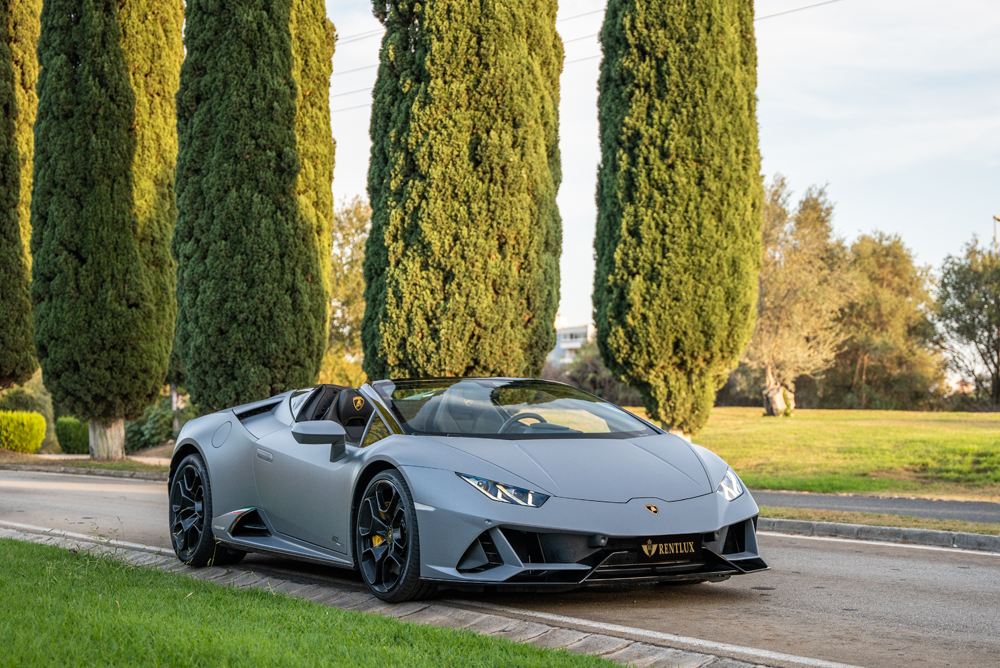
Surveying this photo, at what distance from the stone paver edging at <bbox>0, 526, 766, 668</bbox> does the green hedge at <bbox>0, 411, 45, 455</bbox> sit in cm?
2207

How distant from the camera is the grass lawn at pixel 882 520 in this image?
9.31 meters

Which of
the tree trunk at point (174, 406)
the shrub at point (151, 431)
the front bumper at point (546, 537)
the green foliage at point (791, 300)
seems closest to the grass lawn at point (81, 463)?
the tree trunk at point (174, 406)

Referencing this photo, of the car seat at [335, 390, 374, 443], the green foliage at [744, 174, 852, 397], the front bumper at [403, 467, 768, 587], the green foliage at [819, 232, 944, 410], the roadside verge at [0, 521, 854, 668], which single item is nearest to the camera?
the roadside verge at [0, 521, 854, 668]

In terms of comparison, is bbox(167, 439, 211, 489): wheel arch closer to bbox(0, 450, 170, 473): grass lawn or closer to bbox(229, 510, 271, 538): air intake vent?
bbox(229, 510, 271, 538): air intake vent

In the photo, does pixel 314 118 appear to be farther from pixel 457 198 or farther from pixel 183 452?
pixel 183 452

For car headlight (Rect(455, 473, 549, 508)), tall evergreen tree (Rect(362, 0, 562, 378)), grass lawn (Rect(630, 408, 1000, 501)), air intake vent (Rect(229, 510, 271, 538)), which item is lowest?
grass lawn (Rect(630, 408, 1000, 501))

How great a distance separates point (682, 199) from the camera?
1745 centimetres

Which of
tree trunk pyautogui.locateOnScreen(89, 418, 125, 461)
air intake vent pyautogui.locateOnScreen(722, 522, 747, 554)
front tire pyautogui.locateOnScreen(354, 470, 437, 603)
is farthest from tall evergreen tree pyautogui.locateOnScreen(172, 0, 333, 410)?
air intake vent pyautogui.locateOnScreen(722, 522, 747, 554)

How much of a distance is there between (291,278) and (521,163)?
5525 mm

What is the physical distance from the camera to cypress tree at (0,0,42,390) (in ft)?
84.3

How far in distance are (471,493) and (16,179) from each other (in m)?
25.1

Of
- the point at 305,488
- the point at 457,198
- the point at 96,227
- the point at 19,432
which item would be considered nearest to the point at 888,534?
the point at 305,488

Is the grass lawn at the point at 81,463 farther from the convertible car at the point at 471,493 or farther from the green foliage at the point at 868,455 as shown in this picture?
the convertible car at the point at 471,493

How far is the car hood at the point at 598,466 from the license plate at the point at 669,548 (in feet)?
0.77
